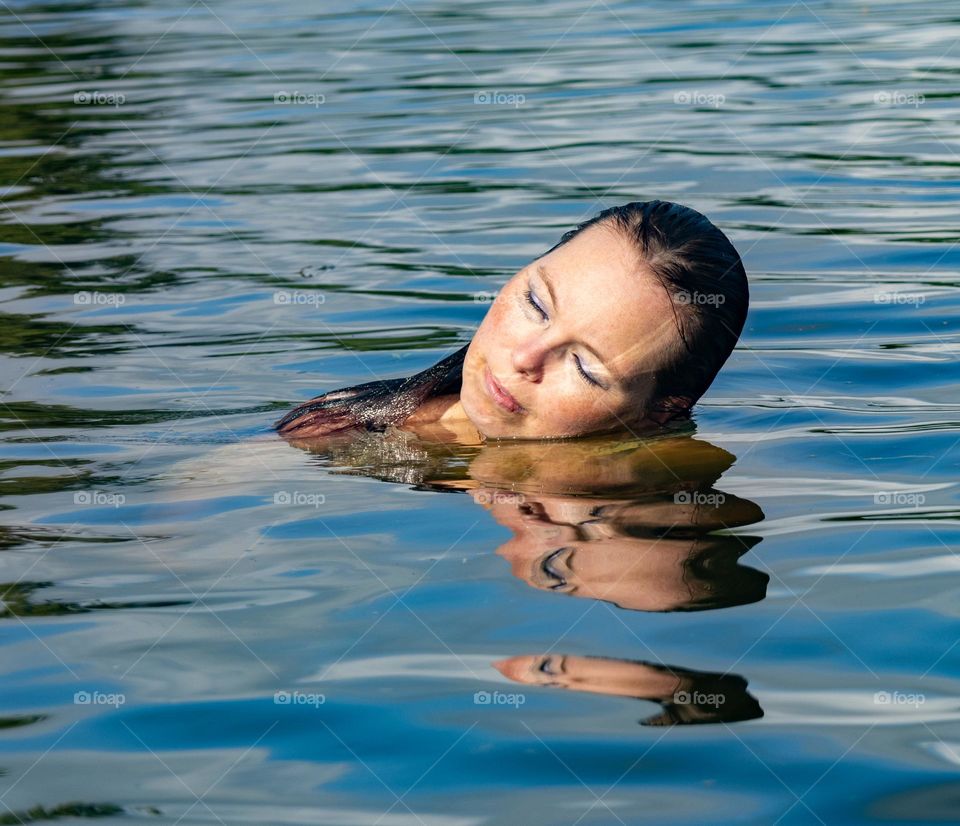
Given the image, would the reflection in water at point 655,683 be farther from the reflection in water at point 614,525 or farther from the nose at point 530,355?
the nose at point 530,355

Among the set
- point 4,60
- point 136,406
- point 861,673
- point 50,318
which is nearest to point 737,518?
point 861,673

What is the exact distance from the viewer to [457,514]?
5.06 m

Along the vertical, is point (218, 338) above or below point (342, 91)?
below

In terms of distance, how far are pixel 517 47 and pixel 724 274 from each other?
1309 centimetres

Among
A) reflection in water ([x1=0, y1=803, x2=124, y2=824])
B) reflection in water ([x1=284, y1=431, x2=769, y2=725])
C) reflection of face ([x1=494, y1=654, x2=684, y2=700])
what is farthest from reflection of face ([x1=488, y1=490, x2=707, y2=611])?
reflection in water ([x1=0, y1=803, x2=124, y2=824])

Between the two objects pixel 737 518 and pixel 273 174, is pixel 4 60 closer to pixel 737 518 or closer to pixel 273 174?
pixel 273 174

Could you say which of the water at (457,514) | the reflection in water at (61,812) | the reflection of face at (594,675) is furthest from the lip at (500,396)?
the reflection in water at (61,812)

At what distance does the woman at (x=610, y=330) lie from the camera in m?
5.43

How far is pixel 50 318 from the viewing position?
8734mm

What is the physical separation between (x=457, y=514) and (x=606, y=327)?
94 centimetres

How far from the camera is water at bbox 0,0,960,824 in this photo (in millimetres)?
3404

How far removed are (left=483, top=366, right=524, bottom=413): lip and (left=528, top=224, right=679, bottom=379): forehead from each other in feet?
1.10

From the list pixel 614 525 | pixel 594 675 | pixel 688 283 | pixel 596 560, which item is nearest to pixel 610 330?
pixel 688 283

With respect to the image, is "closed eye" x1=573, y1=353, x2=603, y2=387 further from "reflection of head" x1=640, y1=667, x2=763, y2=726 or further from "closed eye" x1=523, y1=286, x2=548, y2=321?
"reflection of head" x1=640, y1=667, x2=763, y2=726
